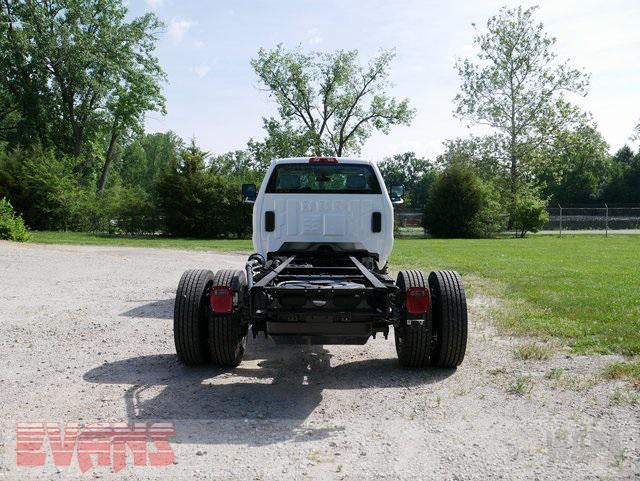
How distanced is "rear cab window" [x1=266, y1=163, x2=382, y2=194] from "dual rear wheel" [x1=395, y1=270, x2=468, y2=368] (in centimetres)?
239

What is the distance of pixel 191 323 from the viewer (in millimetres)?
6055

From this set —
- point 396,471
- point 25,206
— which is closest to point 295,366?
point 396,471

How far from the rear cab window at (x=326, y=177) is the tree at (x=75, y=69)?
3697cm

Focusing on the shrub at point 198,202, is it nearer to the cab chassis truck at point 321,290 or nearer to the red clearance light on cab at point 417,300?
the cab chassis truck at point 321,290

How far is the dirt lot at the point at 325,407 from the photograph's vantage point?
381 cm

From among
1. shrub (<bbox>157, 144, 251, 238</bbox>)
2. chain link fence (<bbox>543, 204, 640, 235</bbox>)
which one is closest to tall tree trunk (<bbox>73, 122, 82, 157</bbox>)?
shrub (<bbox>157, 144, 251, 238</bbox>)

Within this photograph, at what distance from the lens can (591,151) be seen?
Result: 169 ft

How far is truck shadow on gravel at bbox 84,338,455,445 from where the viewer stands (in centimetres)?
450

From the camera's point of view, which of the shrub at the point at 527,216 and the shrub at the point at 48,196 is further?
the shrub at the point at 527,216

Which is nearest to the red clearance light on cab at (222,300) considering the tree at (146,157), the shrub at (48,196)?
the shrub at (48,196)

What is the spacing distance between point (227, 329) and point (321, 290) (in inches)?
43.1

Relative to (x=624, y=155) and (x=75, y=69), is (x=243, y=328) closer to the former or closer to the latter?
(x=75, y=69)

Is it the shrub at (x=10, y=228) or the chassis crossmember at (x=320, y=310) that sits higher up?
the shrub at (x=10, y=228)

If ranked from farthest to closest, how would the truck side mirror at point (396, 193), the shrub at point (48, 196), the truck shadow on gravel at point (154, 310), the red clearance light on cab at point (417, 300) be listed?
the shrub at point (48, 196) → the truck shadow on gravel at point (154, 310) → the truck side mirror at point (396, 193) → the red clearance light on cab at point (417, 300)
